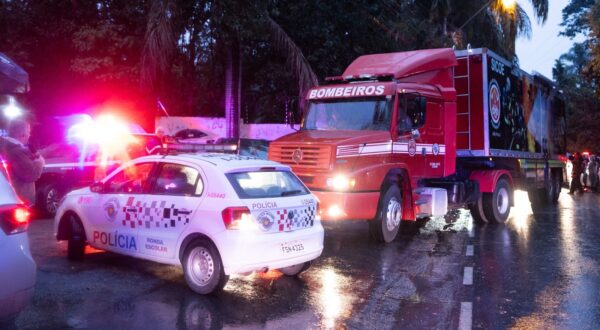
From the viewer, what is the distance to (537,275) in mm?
7703

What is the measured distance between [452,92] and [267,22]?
7679mm

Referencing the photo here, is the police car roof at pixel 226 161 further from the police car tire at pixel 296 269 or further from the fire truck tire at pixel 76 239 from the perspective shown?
the fire truck tire at pixel 76 239

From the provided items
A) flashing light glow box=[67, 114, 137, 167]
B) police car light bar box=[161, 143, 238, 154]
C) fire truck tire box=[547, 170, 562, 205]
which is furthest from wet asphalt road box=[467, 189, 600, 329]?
flashing light glow box=[67, 114, 137, 167]

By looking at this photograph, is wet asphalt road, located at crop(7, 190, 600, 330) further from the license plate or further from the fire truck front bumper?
the fire truck front bumper

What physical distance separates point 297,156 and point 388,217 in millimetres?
1919

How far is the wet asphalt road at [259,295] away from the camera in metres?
5.58

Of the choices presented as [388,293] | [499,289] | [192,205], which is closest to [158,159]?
[192,205]

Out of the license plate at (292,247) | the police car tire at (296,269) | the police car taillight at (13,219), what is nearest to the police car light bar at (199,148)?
the police car tire at (296,269)

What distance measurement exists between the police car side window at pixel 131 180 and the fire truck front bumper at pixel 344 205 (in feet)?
9.86

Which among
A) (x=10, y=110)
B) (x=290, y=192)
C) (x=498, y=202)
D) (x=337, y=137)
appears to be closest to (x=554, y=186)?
(x=498, y=202)

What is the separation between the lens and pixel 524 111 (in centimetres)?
1464

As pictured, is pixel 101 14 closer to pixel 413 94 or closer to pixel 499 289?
pixel 413 94

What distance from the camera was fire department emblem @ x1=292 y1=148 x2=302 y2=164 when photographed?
979 cm

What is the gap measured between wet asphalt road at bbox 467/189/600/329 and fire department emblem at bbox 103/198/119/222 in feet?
14.8
